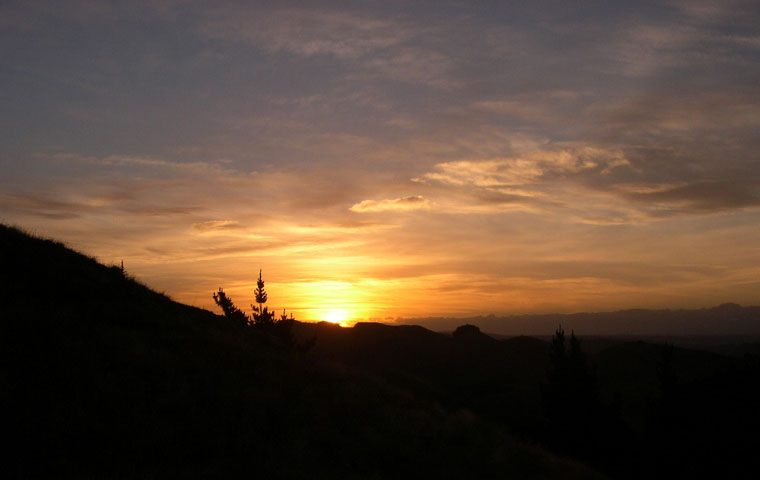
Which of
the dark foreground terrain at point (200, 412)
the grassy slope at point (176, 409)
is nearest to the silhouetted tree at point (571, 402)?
the dark foreground terrain at point (200, 412)

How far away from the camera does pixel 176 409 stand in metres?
11.9

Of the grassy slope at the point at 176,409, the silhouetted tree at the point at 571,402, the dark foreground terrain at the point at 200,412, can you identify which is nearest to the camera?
the grassy slope at the point at 176,409

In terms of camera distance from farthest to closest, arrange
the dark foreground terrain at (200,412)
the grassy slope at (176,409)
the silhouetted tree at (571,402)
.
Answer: the silhouetted tree at (571,402) < the dark foreground terrain at (200,412) < the grassy slope at (176,409)

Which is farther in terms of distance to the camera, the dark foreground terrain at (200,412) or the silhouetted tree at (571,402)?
the silhouetted tree at (571,402)

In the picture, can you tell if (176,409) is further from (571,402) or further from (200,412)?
(571,402)

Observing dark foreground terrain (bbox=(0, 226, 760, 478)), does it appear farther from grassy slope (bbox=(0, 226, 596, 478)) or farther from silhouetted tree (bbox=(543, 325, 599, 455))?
silhouetted tree (bbox=(543, 325, 599, 455))

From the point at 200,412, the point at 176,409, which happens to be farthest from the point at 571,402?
the point at 176,409

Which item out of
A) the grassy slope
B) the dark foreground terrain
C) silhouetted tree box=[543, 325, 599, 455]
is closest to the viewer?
the grassy slope

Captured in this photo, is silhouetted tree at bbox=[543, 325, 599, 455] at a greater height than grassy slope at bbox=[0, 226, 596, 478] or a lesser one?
lesser

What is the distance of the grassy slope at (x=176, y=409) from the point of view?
1001 centimetres

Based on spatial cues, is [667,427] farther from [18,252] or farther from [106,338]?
[18,252]

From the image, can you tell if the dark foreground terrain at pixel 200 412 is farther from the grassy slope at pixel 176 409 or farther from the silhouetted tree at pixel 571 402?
the silhouetted tree at pixel 571 402

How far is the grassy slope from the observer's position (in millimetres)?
10008

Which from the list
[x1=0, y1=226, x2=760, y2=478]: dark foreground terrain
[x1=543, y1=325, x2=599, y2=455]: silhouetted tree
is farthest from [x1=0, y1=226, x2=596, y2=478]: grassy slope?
[x1=543, y1=325, x2=599, y2=455]: silhouetted tree
